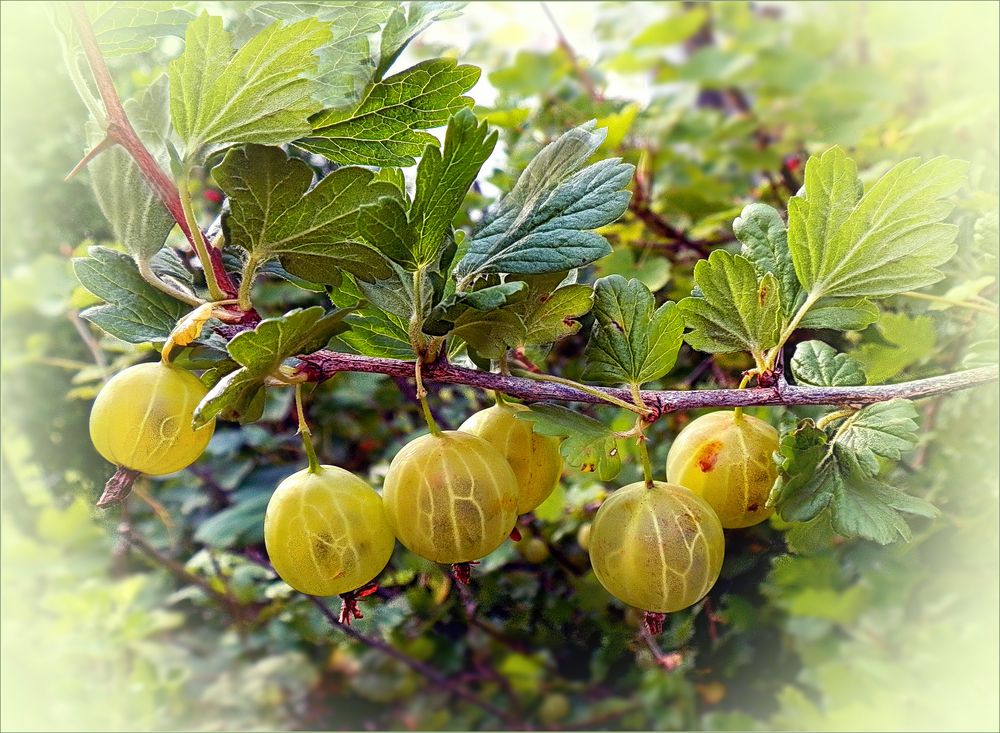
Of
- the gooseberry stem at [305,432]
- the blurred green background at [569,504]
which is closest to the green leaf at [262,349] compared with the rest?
the gooseberry stem at [305,432]

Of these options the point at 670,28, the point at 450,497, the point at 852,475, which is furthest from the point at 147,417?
the point at 670,28

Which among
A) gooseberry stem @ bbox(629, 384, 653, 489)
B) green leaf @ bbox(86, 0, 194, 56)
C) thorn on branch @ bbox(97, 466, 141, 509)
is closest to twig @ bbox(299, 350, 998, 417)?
gooseberry stem @ bbox(629, 384, 653, 489)

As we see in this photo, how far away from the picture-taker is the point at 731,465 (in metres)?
0.40

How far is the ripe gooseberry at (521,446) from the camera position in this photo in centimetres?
41

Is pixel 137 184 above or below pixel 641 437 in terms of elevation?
above

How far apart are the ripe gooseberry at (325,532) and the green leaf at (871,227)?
0.89 ft

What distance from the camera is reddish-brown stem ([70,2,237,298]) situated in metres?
0.35

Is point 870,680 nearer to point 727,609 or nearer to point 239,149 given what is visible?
point 727,609

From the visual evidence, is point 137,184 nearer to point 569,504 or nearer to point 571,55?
point 569,504

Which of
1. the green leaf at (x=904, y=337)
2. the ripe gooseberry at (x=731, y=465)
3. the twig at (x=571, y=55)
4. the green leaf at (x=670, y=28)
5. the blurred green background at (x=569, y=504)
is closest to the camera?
the ripe gooseberry at (x=731, y=465)

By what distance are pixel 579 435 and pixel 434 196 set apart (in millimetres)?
144

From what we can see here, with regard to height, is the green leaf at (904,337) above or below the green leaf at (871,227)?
below

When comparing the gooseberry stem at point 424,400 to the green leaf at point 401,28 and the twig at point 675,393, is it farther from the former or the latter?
the green leaf at point 401,28

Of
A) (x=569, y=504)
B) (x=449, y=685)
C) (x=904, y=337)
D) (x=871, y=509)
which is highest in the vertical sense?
(x=871, y=509)
